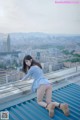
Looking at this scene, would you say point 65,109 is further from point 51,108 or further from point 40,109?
point 40,109

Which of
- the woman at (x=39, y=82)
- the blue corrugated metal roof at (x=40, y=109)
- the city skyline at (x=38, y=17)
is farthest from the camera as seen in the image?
the city skyline at (x=38, y=17)

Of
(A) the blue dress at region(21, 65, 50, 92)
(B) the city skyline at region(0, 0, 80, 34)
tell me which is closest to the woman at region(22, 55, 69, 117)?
(A) the blue dress at region(21, 65, 50, 92)

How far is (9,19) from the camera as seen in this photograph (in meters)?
2.07

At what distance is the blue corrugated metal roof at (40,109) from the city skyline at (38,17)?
83cm

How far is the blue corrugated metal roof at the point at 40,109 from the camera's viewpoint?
5.57 feet

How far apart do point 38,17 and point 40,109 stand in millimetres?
1140

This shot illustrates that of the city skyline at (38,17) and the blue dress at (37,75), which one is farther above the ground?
the city skyline at (38,17)

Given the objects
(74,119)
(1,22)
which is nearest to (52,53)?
(1,22)

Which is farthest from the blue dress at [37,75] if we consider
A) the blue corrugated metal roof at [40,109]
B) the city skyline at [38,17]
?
the city skyline at [38,17]

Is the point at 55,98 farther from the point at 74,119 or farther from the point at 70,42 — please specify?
the point at 70,42

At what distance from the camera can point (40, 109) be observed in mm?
1865

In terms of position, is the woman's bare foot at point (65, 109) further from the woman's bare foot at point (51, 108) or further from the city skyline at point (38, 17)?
the city skyline at point (38, 17)

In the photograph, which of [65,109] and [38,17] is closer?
[65,109]

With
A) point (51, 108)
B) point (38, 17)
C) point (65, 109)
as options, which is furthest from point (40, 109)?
point (38, 17)
